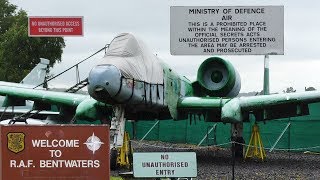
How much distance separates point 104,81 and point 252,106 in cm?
614

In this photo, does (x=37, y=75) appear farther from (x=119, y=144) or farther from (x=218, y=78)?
(x=119, y=144)

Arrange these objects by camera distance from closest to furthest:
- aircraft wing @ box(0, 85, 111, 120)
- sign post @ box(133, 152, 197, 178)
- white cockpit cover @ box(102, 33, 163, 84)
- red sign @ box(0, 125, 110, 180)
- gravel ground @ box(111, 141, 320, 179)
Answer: red sign @ box(0, 125, 110, 180), sign post @ box(133, 152, 197, 178), gravel ground @ box(111, 141, 320, 179), white cockpit cover @ box(102, 33, 163, 84), aircraft wing @ box(0, 85, 111, 120)

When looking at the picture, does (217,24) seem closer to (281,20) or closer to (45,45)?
(281,20)

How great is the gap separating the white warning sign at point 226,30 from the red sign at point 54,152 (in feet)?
36.2

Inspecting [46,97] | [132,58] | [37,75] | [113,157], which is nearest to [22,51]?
[37,75]

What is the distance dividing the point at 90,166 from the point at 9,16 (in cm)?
7036

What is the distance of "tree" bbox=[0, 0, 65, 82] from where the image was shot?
209ft

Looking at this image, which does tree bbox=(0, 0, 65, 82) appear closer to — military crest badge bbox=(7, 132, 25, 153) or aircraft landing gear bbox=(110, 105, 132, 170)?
aircraft landing gear bbox=(110, 105, 132, 170)

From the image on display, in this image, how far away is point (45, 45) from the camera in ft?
209

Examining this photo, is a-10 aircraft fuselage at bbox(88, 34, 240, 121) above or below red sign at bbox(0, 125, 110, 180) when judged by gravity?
above

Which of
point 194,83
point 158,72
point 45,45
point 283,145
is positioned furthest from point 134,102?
point 45,45

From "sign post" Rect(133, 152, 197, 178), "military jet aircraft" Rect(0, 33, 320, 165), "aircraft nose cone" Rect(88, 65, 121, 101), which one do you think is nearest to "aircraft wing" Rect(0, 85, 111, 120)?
"military jet aircraft" Rect(0, 33, 320, 165)

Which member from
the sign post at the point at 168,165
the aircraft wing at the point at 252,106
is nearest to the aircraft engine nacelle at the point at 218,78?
the aircraft wing at the point at 252,106

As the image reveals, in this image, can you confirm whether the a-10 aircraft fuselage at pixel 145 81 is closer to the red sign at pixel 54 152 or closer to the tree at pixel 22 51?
the red sign at pixel 54 152
